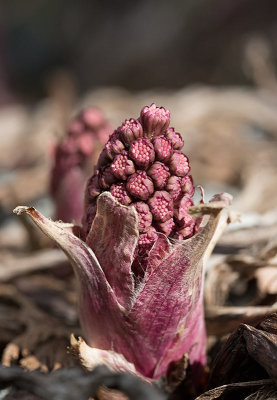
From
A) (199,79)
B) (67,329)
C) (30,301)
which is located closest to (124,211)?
(67,329)

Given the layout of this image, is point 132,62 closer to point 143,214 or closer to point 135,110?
→ point 135,110

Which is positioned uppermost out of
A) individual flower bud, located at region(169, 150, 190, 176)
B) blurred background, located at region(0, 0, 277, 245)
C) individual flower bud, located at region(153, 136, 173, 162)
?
blurred background, located at region(0, 0, 277, 245)

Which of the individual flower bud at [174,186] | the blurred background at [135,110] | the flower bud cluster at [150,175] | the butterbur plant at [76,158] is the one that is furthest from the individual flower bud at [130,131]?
the butterbur plant at [76,158]

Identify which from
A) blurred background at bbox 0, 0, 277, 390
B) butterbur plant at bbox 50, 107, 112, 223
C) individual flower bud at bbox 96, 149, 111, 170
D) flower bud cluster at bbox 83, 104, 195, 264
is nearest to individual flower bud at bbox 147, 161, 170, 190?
flower bud cluster at bbox 83, 104, 195, 264

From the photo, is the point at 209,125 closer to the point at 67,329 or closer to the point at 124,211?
→ the point at 67,329

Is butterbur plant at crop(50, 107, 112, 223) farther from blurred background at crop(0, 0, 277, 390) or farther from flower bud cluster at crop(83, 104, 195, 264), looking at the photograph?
flower bud cluster at crop(83, 104, 195, 264)

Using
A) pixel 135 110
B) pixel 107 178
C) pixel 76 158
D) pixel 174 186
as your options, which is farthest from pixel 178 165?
pixel 135 110
